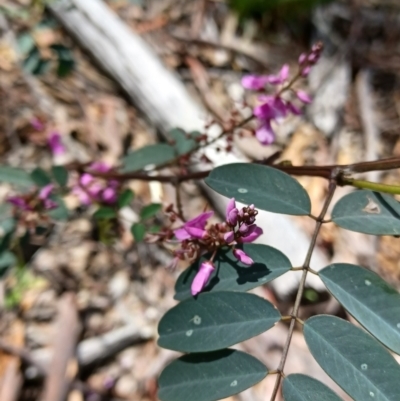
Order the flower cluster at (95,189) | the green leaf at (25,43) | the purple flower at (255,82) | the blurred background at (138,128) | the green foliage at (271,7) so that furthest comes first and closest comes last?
the green foliage at (271,7), the blurred background at (138,128), the green leaf at (25,43), the flower cluster at (95,189), the purple flower at (255,82)

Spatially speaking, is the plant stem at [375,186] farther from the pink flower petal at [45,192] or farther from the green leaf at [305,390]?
the pink flower petal at [45,192]

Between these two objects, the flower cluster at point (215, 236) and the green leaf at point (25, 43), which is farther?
the green leaf at point (25, 43)

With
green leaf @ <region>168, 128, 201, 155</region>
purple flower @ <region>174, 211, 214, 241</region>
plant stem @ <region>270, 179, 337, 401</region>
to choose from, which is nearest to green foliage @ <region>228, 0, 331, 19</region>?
green leaf @ <region>168, 128, 201, 155</region>

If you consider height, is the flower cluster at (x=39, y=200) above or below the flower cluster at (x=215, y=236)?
above

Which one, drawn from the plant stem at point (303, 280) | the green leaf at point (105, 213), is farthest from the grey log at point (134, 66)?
the plant stem at point (303, 280)

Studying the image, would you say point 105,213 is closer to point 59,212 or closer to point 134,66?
point 59,212

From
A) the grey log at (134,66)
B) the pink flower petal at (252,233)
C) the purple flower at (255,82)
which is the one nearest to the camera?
the pink flower petal at (252,233)
